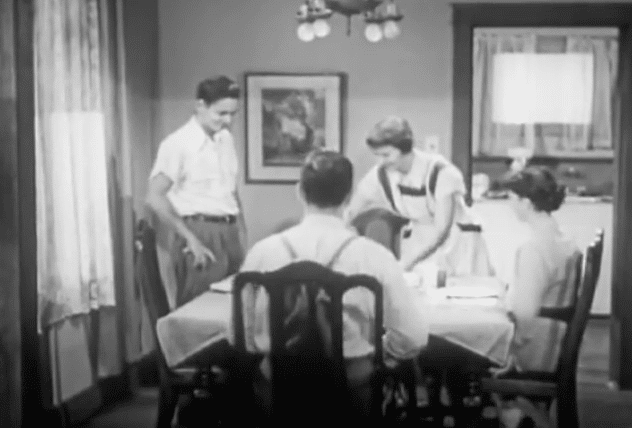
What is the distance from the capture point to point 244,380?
3.46 meters

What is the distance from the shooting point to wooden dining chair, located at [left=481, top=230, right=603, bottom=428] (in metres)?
3.95

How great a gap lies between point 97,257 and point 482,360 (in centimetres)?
199

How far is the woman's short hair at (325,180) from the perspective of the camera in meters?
3.35

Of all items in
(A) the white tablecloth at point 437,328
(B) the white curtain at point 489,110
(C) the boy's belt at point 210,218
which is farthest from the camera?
(B) the white curtain at point 489,110

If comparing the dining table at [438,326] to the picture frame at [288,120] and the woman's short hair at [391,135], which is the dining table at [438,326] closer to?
the woman's short hair at [391,135]

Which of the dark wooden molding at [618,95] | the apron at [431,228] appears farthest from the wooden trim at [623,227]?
the apron at [431,228]

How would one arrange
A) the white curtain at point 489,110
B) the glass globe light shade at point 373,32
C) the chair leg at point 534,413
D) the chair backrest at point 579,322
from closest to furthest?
the chair backrest at point 579,322 < the chair leg at point 534,413 < the glass globe light shade at point 373,32 < the white curtain at point 489,110

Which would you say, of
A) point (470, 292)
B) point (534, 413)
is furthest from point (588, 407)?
point (470, 292)

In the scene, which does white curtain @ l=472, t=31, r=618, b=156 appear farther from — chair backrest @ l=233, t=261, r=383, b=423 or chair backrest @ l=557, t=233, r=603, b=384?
chair backrest @ l=233, t=261, r=383, b=423

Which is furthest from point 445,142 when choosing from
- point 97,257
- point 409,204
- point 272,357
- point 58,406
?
point 272,357

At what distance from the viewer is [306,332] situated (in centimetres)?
323

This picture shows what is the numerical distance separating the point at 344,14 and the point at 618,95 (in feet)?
6.73

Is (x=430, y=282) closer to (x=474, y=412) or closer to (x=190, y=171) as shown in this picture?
(x=474, y=412)

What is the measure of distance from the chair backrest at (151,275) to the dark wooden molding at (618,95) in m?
2.33
